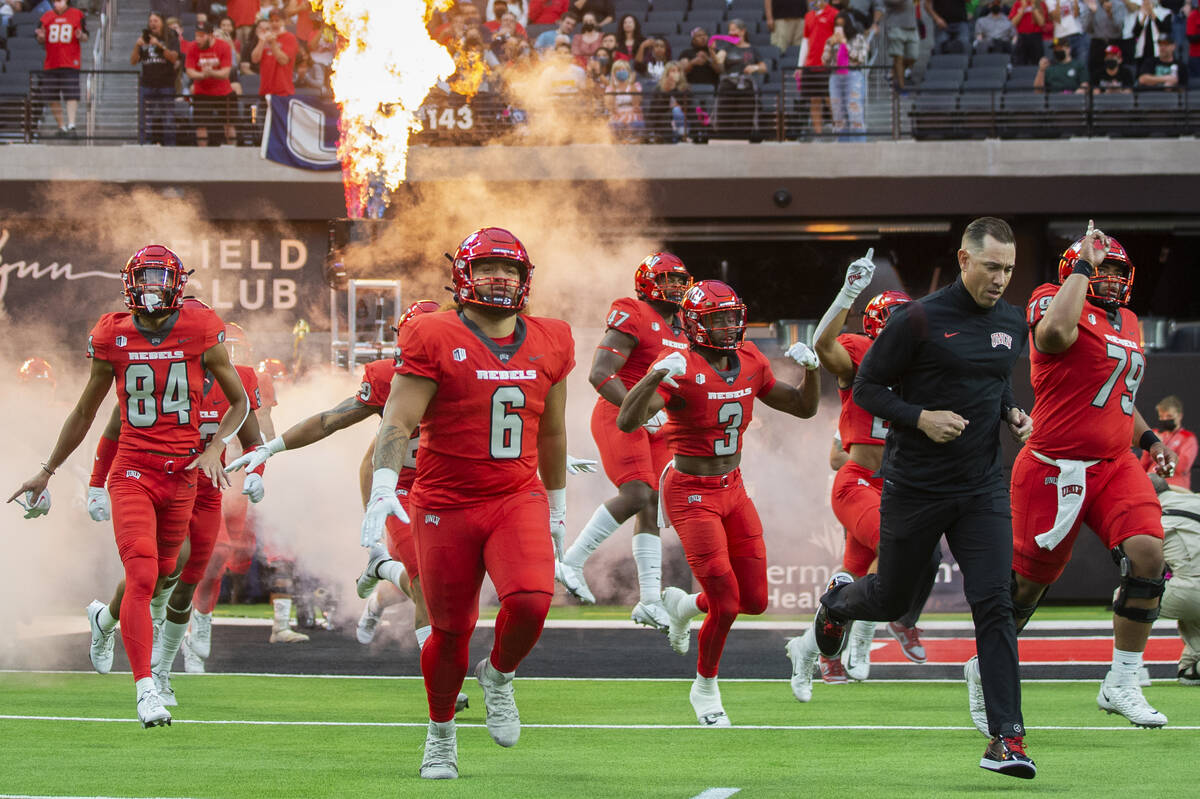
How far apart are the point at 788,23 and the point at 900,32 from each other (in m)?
1.63

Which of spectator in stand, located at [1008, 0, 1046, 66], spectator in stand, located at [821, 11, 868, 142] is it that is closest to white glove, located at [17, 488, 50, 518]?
spectator in stand, located at [821, 11, 868, 142]

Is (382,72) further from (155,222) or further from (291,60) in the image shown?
(155,222)

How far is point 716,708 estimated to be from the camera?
7.98 m

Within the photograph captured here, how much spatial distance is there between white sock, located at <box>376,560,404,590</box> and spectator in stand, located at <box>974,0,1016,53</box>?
47.5ft

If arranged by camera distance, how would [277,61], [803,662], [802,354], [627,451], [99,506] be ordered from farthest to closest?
[277,61] → [627,451] → [803,662] → [99,506] → [802,354]

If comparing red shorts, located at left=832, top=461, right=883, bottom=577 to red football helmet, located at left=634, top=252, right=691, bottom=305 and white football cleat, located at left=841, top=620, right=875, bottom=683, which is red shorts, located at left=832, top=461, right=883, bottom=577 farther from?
red football helmet, located at left=634, top=252, right=691, bottom=305

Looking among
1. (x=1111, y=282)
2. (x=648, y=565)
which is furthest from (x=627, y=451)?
(x=1111, y=282)

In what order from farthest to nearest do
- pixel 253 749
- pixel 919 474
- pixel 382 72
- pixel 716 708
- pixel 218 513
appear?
1. pixel 382 72
2. pixel 218 513
3. pixel 716 708
4. pixel 253 749
5. pixel 919 474

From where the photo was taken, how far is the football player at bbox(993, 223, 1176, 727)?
7.57m

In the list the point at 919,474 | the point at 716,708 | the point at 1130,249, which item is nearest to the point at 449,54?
the point at 1130,249

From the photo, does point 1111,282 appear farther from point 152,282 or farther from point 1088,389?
point 152,282

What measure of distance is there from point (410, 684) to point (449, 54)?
450 inches

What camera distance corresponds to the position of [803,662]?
8.70 meters

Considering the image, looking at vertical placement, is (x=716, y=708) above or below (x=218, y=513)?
below
